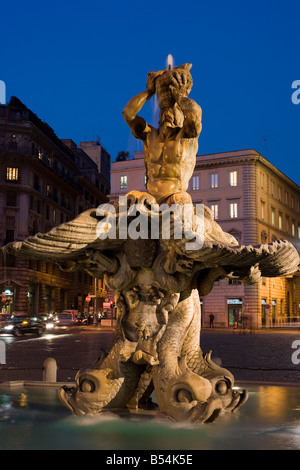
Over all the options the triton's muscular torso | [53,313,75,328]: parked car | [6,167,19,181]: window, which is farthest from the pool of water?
[6,167,19,181]: window

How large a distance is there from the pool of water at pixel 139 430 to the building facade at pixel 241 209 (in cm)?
4171

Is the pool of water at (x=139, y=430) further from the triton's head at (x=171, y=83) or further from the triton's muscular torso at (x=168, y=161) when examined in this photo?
the triton's head at (x=171, y=83)

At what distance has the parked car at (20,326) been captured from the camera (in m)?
33.8

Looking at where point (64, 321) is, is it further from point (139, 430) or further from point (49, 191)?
point (139, 430)

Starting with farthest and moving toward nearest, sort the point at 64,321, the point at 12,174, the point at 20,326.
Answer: the point at 12,174
the point at 64,321
the point at 20,326

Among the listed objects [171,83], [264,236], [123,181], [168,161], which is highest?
[123,181]

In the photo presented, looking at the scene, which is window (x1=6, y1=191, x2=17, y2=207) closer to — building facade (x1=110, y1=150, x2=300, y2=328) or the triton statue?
building facade (x1=110, y1=150, x2=300, y2=328)

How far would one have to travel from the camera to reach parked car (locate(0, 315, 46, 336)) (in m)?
33.8

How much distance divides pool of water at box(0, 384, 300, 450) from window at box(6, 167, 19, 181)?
5076 centimetres

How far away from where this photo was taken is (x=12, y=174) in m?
55.5

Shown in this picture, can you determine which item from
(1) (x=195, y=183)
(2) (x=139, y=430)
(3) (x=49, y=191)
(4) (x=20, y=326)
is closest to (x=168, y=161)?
(2) (x=139, y=430)

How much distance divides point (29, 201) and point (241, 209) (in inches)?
772

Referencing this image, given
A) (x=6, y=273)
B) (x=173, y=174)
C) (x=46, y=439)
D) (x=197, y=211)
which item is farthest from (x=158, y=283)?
(x=6, y=273)

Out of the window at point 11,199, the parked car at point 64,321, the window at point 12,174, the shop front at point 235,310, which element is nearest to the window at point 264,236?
the shop front at point 235,310
